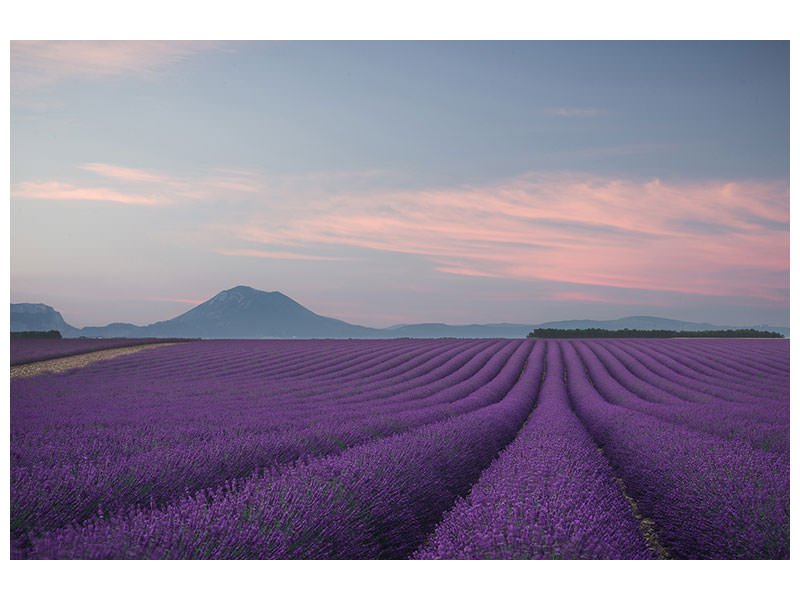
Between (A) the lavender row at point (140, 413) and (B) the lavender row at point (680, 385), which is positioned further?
(B) the lavender row at point (680, 385)

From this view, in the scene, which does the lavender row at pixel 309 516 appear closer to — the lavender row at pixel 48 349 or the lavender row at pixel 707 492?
the lavender row at pixel 707 492

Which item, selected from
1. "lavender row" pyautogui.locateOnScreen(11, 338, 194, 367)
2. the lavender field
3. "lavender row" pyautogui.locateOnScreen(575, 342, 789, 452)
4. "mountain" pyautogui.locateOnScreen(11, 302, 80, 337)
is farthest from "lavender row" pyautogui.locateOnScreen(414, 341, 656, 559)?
"lavender row" pyautogui.locateOnScreen(11, 338, 194, 367)

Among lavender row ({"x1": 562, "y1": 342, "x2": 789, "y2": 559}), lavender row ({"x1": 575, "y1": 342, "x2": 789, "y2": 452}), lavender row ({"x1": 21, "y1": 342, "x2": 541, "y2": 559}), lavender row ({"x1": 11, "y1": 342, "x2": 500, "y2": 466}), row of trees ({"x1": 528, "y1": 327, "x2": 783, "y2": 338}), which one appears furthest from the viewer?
row of trees ({"x1": 528, "y1": 327, "x2": 783, "y2": 338})

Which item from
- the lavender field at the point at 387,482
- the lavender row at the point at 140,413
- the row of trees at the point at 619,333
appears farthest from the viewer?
the row of trees at the point at 619,333

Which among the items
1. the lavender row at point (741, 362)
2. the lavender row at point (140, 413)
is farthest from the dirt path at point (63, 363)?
the lavender row at point (741, 362)

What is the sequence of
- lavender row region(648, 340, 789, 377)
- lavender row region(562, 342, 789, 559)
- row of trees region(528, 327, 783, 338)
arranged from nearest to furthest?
lavender row region(562, 342, 789, 559) → lavender row region(648, 340, 789, 377) → row of trees region(528, 327, 783, 338)

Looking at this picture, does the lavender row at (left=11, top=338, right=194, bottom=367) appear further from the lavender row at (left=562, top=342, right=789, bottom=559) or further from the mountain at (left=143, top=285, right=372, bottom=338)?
the lavender row at (left=562, top=342, right=789, bottom=559)
